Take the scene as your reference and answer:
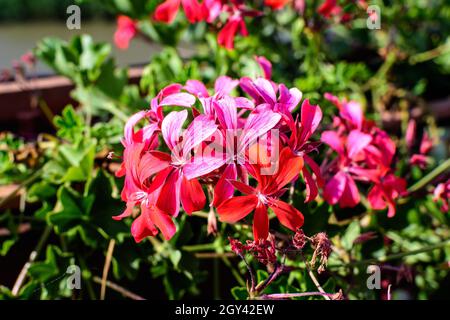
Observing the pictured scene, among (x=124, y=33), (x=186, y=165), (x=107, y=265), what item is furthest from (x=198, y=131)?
(x=124, y=33)

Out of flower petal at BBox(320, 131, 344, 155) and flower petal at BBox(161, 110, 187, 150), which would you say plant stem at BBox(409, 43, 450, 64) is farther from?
flower petal at BBox(161, 110, 187, 150)

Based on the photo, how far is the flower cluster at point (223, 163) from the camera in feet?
1.76

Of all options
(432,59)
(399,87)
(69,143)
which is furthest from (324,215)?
(432,59)

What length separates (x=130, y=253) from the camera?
826 mm

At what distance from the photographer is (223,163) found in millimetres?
528

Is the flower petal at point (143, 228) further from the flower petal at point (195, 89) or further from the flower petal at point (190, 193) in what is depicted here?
the flower petal at point (195, 89)

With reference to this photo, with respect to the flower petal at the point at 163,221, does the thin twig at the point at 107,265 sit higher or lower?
lower

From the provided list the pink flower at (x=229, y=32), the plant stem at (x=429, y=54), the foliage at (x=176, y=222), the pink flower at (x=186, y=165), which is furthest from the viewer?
the plant stem at (x=429, y=54)

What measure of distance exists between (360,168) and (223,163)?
0.29 m

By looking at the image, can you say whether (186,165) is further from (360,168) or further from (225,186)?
(360,168)

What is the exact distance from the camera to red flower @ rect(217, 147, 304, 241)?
536 mm

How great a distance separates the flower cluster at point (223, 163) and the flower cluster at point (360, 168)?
0.14 meters

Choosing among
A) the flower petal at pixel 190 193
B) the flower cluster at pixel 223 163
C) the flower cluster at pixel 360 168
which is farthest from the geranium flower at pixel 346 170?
the flower petal at pixel 190 193
